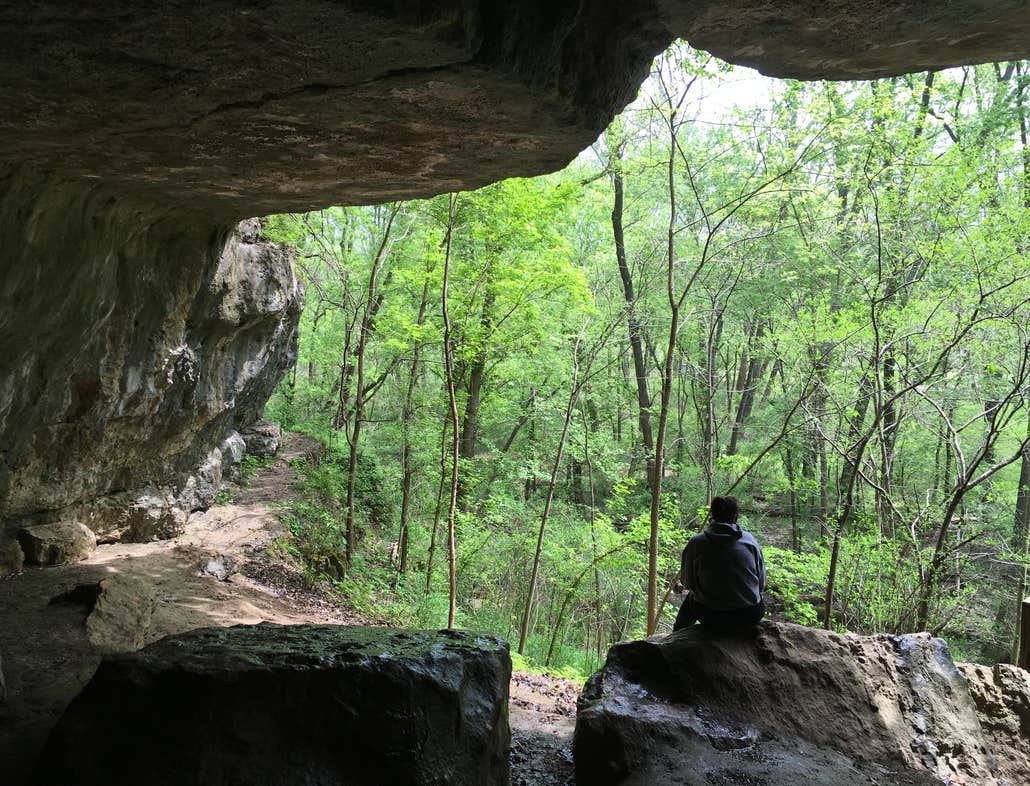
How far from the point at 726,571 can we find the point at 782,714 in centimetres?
121

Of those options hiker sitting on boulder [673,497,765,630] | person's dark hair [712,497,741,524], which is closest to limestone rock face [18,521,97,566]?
hiker sitting on boulder [673,497,765,630]

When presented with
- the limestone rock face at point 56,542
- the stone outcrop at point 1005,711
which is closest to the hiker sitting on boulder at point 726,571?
the stone outcrop at point 1005,711

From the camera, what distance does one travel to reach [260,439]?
15.8 metres

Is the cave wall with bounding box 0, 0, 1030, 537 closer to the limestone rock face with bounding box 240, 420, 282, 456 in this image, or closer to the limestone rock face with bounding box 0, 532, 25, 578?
the limestone rock face with bounding box 0, 532, 25, 578

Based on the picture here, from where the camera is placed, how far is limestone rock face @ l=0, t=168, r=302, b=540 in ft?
16.8

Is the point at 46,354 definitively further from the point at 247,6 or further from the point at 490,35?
the point at 490,35

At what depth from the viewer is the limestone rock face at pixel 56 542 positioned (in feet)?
24.9

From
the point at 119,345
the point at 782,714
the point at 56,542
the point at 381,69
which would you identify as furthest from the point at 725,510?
the point at 56,542

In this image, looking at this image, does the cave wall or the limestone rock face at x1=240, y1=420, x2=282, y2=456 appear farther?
the limestone rock face at x1=240, y1=420, x2=282, y2=456

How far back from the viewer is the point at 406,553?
13.7m

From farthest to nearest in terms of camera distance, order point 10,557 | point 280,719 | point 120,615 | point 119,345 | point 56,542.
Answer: point 56,542 → point 119,345 → point 10,557 → point 120,615 → point 280,719

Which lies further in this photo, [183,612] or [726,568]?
[183,612]

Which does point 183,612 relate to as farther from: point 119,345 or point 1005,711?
point 1005,711

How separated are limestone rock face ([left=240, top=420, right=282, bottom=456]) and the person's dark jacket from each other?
43.2 ft
